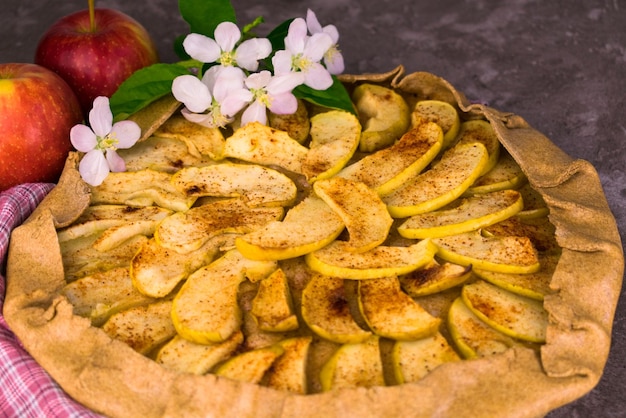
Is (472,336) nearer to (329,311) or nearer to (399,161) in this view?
(329,311)

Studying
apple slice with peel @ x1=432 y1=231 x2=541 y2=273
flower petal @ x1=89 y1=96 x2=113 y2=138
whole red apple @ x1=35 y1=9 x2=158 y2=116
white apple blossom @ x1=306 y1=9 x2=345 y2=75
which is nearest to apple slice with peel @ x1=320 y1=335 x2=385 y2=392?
apple slice with peel @ x1=432 y1=231 x2=541 y2=273

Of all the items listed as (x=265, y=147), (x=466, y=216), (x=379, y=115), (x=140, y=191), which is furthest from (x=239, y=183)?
(x=466, y=216)

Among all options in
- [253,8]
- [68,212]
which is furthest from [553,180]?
[253,8]

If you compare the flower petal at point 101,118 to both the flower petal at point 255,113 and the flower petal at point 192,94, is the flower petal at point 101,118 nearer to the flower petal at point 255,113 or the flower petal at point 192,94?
the flower petal at point 192,94

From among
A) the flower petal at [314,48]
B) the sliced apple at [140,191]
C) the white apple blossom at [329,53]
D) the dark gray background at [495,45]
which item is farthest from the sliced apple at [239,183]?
the dark gray background at [495,45]

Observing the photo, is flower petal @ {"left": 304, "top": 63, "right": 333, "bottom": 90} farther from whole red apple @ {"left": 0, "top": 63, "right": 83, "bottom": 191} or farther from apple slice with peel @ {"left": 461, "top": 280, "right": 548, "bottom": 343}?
apple slice with peel @ {"left": 461, "top": 280, "right": 548, "bottom": 343}

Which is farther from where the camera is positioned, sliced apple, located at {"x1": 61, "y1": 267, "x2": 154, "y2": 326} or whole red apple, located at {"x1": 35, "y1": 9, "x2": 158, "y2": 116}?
whole red apple, located at {"x1": 35, "y1": 9, "x2": 158, "y2": 116}
